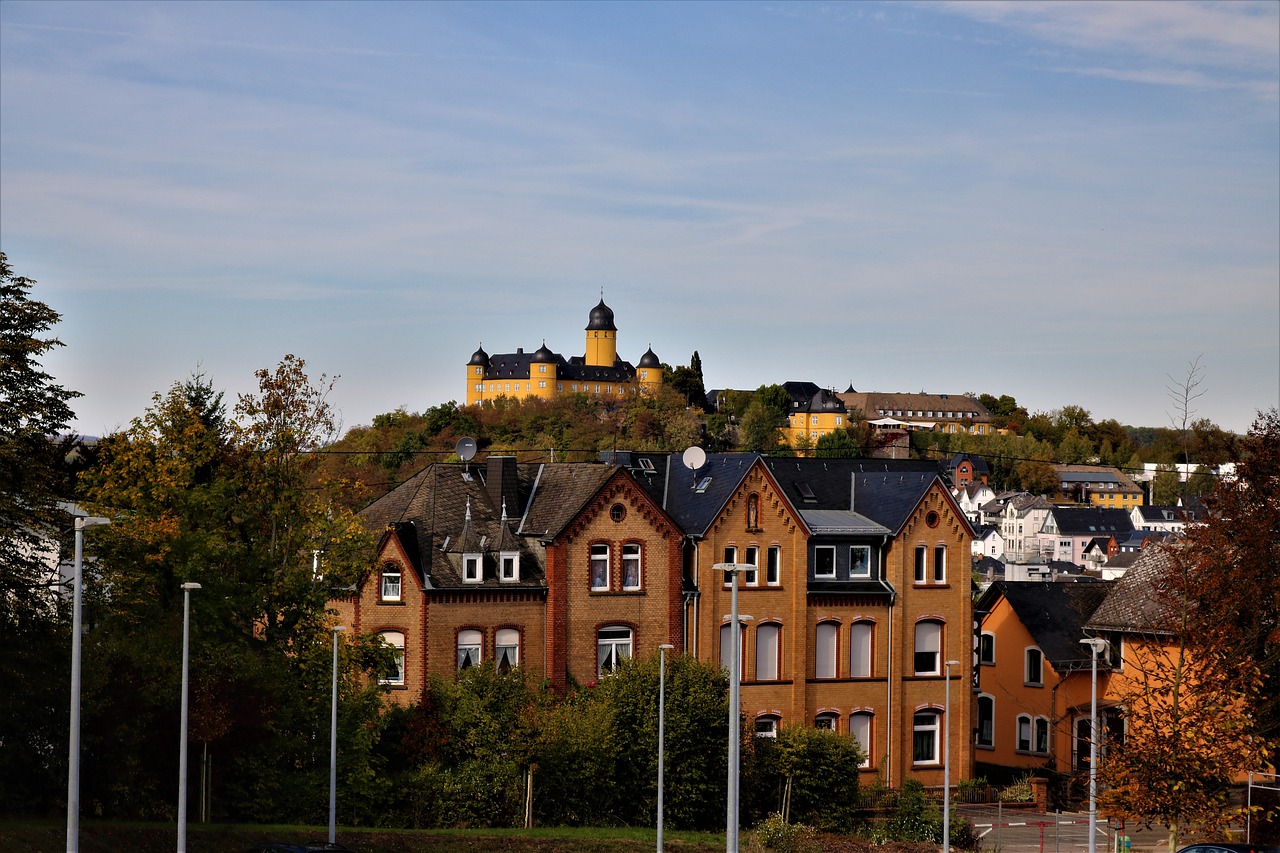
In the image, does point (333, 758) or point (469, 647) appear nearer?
point (333, 758)

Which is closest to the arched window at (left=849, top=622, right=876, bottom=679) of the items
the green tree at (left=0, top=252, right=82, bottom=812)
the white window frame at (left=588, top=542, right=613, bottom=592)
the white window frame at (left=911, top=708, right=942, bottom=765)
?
the white window frame at (left=911, top=708, right=942, bottom=765)

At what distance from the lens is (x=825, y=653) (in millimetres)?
56969

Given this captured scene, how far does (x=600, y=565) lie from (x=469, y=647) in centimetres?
536

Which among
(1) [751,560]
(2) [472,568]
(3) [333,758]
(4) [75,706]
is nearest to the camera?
(4) [75,706]

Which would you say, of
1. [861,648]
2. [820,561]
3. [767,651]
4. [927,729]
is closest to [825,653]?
[861,648]

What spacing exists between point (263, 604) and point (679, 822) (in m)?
14.3

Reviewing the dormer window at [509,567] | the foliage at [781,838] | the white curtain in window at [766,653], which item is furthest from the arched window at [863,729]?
the dormer window at [509,567]

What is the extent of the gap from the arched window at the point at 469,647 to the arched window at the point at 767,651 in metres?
9.98

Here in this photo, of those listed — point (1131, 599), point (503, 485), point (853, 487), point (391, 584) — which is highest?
point (853, 487)

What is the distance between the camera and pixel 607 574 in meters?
54.6

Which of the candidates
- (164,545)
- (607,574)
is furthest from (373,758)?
(607,574)

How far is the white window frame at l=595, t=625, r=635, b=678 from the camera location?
178 feet

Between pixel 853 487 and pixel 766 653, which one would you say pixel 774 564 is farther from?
pixel 853 487

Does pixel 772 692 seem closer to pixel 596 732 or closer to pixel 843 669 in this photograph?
pixel 843 669
